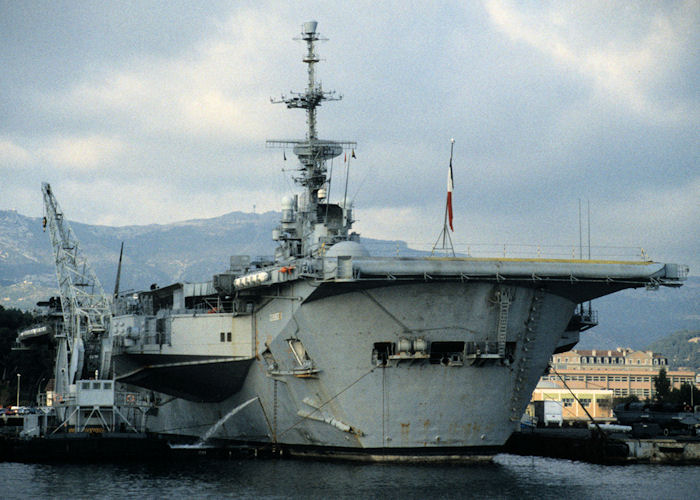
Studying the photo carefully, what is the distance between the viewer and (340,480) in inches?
1355

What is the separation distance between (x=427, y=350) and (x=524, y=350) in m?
3.93

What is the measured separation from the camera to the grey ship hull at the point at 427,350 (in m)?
35.7

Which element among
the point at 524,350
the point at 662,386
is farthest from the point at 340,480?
the point at 662,386

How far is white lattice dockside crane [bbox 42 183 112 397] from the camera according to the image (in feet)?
156

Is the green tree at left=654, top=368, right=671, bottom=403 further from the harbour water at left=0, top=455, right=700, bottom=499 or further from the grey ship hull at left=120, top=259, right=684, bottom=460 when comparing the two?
the grey ship hull at left=120, top=259, right=684, bottom=460

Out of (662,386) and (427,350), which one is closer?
(427,350)

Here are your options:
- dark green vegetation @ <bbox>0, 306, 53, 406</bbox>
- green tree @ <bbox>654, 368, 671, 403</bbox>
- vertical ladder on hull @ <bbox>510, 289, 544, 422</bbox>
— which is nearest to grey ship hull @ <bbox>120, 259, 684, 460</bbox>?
vertical ladder on hull @ <bbox>510, 289, 544, 422</bbox>

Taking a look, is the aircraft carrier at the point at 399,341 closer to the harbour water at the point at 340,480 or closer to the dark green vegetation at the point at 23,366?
the harbour water at the point at 340,480

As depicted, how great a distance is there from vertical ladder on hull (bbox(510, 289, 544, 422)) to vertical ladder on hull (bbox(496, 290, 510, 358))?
102 cm

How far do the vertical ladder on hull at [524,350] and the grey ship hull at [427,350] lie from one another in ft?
0.12

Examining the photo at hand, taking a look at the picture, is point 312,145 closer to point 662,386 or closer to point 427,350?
point 427,350

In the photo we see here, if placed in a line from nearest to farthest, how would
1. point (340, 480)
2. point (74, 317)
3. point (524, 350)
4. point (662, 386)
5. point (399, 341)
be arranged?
1. point (340, 480)
2. point (399, 341)
3. point (524, 350)
4. point (74, 317)
5. point (662, 386)

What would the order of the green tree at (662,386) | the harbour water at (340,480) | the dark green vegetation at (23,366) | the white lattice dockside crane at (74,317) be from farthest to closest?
the dark green vegetation at (23,366) < the green tree at (662,386) < the white lattice dockside crane at (74,317) < the harbour water at (340,480)

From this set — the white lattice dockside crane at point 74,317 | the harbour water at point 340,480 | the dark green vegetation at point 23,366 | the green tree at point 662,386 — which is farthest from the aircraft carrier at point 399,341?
the dark green vegetation at point 23,366
